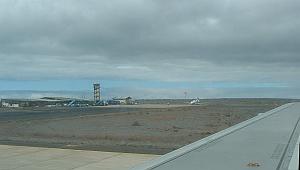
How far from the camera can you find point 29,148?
797 inches

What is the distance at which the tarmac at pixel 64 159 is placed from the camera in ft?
49.6

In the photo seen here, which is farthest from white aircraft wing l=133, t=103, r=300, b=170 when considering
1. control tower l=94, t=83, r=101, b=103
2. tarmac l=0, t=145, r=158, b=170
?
control tower l=94, t=83, r=101, b=103

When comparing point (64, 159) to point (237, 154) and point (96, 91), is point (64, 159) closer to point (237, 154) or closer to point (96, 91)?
point (237, 154)

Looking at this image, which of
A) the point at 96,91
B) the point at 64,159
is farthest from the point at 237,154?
the point at 96,91

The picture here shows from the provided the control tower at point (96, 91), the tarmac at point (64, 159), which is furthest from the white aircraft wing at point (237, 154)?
the control tower at point (96, 91)

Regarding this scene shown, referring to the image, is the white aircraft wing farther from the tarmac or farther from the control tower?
the control tower

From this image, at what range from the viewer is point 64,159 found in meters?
16.8

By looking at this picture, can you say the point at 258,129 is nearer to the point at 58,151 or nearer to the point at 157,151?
the point at 157,151

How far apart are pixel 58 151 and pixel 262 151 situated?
42.1ft

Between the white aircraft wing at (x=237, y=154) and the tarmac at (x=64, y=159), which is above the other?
the white aircraft wing at (x=237, y=154)

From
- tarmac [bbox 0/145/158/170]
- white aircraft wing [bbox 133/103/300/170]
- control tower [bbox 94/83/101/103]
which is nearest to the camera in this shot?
white aircraft wing [bbox 133/103/300/170]

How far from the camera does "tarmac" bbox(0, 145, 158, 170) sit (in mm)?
15117

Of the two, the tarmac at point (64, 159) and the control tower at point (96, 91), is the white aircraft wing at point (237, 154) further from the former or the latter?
the control tower at point (96, 91)

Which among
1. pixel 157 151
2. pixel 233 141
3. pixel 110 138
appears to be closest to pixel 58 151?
pixel 157 151
